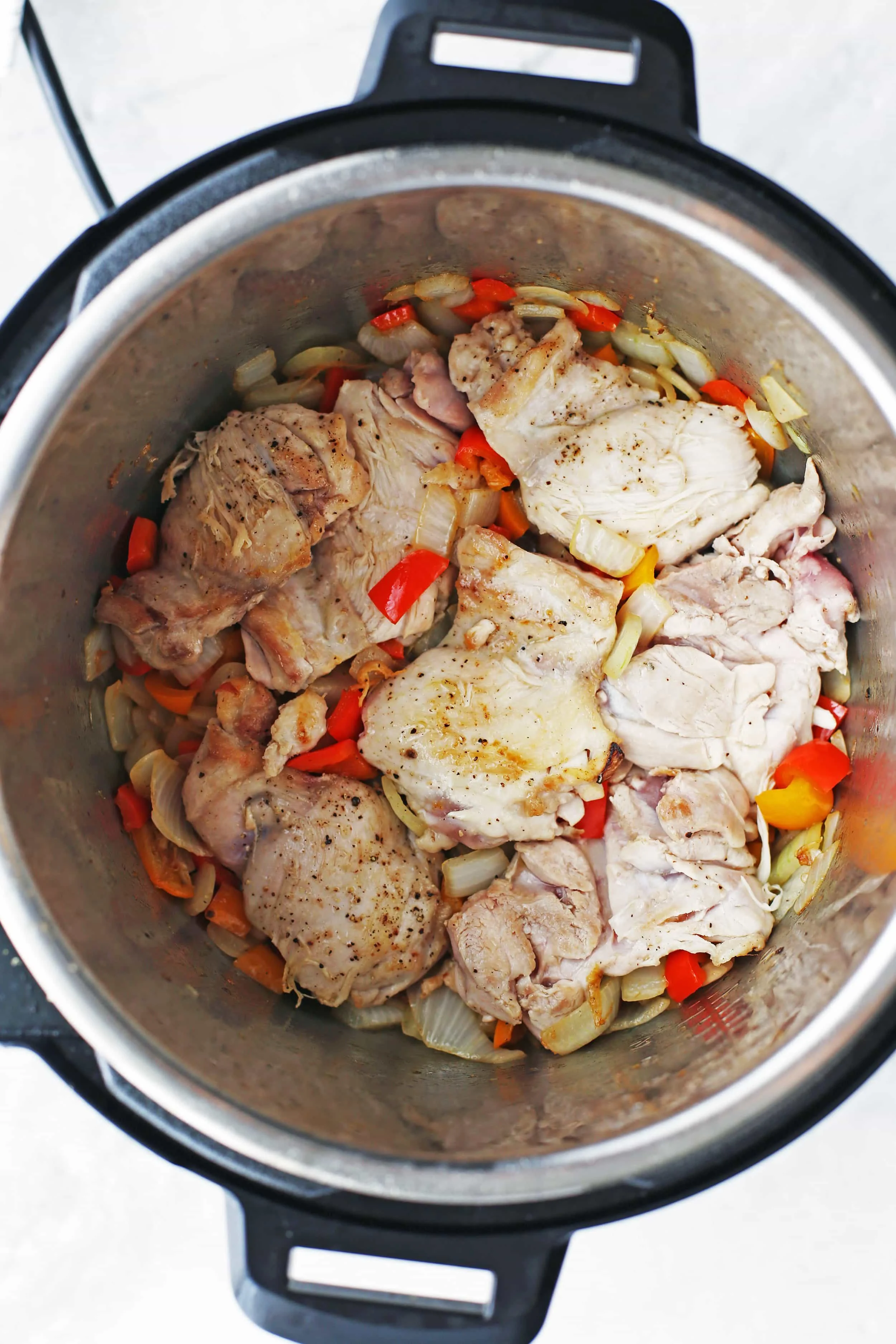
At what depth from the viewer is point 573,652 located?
1996 millimetres

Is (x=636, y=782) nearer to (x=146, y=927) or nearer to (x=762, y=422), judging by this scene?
(x=762, y=422)

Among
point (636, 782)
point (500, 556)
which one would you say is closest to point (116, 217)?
point (500, 556)

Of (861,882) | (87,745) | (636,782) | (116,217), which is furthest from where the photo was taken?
(636,782)

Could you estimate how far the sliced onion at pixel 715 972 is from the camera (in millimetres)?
1985

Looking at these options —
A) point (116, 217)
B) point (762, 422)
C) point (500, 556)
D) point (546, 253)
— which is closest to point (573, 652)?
point (500, 556)

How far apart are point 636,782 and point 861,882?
510 millimetres

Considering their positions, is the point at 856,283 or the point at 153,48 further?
the point at 153,48

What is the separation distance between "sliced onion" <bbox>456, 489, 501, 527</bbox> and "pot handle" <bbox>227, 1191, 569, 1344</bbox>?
1.37 metres

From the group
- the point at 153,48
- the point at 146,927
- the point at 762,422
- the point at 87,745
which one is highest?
the point at 153,48

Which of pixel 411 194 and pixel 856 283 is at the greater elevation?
pixel 411 194

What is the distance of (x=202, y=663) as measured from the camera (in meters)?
2.08

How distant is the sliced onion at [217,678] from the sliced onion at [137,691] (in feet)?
0.34

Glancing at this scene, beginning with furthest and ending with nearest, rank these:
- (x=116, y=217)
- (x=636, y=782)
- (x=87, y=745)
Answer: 1. (x=636, y=782)
2. (x=87, y=745)
3. (x=116, y=217)

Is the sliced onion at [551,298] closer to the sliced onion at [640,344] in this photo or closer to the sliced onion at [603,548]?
the sliced onion at [640,344]
